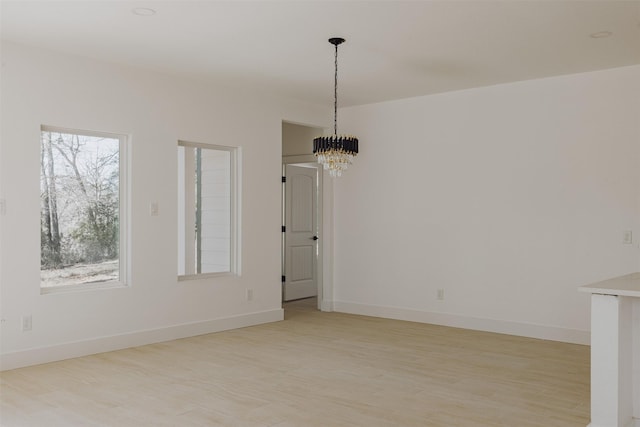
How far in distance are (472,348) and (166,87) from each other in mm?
4105

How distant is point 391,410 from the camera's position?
3721 mm

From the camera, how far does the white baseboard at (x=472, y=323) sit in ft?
19.5

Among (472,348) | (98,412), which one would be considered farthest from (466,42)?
(98,412)

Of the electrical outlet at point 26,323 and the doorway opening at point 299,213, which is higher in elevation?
the doorway opening at point 299,213

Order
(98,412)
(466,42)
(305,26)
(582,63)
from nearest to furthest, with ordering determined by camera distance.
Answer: (98,412)
(305,26)
(466,42)
(582,63)

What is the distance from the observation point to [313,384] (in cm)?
431

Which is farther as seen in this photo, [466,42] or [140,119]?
[140,119]

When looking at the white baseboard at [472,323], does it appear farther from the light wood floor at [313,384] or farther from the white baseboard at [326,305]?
the light wood floor at [313,384]

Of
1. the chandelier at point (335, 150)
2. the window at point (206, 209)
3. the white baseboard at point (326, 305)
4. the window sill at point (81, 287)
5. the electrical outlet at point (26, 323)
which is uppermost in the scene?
the chandelier at point (335, 150)

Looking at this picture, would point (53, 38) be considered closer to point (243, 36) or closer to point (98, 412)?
point (243, 36)

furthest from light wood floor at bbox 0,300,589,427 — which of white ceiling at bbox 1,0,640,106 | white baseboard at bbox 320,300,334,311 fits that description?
white ceiling at bbox 1,0,640,106

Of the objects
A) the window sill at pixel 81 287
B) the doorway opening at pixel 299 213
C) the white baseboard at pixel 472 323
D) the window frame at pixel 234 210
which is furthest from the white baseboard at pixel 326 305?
the window sill at pixel 81 287

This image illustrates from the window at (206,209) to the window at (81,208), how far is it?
0.76 m

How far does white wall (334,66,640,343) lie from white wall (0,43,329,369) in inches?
47.2
